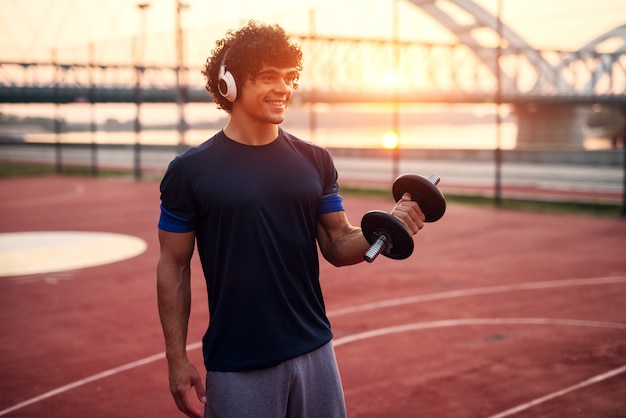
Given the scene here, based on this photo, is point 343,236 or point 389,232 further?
point 343,236

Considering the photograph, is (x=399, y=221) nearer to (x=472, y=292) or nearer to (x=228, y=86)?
(x=228, y=86)

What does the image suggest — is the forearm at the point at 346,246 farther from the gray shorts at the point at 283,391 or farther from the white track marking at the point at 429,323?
the white track marking at the point at 429,323

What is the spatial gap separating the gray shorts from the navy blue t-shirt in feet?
0.14

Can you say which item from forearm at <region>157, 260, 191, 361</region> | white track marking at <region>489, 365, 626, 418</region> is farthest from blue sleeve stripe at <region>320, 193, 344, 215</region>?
white track marking at <region>489, 365, 626, 418</region>

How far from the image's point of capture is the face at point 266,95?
2.76 metres

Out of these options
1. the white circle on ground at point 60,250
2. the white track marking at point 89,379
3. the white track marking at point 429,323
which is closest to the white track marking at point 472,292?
the white track marking at point 429,323

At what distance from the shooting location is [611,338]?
707 centimetres

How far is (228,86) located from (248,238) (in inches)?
22.5

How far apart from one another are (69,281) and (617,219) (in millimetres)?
10949

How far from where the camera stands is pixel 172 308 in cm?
286

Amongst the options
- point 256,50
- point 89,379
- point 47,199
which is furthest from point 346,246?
point 47,199

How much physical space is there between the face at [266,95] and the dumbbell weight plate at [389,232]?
49 centimetres

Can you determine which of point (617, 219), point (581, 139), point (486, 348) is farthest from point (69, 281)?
point (581, 139)

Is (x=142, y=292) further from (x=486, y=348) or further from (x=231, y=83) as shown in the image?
(x=231, y=83)
